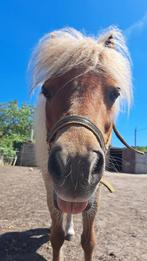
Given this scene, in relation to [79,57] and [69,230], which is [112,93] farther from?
[69,230]

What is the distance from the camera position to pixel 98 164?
200 cm

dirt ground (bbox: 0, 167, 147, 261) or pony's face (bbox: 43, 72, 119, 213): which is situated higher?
pony's face (bbox: 43, 72, 119, 213)

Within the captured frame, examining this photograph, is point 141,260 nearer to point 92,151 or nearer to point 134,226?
point 134,226

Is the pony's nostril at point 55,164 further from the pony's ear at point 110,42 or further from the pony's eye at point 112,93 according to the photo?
the pony's ear at point 110,42

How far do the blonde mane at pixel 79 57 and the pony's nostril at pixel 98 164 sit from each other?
0.81 metres

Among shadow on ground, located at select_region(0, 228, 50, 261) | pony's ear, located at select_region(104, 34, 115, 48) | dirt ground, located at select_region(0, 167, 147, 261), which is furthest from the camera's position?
dirt ground, located at select_region(0, 167, 147, 261)

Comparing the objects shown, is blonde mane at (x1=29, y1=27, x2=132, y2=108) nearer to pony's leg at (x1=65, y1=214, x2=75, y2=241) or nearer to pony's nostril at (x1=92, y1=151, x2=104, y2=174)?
pony's nostril at (x1=92, y1=151, x2=104, y2=174)

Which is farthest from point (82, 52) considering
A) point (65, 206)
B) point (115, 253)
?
point (115, 253)

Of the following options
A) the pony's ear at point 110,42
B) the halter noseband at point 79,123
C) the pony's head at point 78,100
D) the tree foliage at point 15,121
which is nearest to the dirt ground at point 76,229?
the pony's head at point 78,100

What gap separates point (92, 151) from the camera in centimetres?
195

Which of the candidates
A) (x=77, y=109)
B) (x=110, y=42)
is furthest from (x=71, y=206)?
(x=110, y=42)

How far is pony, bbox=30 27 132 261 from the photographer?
1952mm

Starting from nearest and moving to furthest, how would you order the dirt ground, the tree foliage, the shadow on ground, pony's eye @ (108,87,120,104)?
pony's eye @ (108,87,120,104)
the shadow on ground
the dirt ground
the tree foliage

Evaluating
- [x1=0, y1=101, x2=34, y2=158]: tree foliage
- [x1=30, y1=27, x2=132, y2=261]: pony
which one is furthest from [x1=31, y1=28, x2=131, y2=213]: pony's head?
[x1=0, y1=101, x2=34, y2=158]: tree foliage
